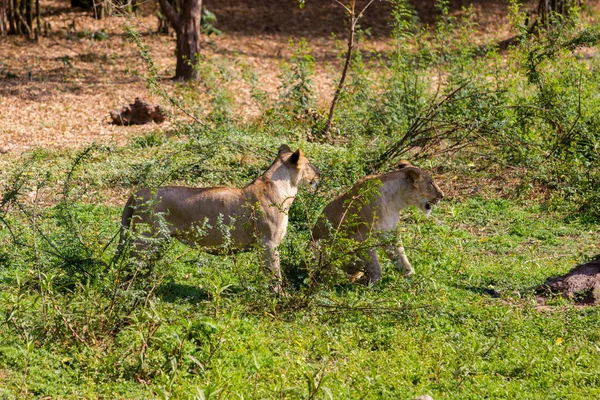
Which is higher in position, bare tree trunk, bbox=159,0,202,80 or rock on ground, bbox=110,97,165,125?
bare tree trunk, bbox=159,0,202,80

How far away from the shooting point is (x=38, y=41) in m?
23.7

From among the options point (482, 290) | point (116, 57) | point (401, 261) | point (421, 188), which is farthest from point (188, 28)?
point (482, 290)

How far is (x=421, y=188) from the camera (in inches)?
402

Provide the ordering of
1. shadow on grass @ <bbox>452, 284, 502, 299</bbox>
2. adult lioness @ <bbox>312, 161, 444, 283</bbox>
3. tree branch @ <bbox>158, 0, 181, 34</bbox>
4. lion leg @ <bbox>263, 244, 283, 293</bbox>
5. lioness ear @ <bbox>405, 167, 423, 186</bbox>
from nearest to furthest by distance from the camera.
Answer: lion leg @ <bbox>263, 244, 283, 293</bbox>
shadow on grass @ <bbox>452, 284, 502, 299</bbox>
adult lioness @ <bbox>312, 161, 444, 283</bbox>
lioness ear @ <bbox>405, 167, 423, 186</bbox>
tree branch @ <bbox>158, 0, 181, 34</bbox>

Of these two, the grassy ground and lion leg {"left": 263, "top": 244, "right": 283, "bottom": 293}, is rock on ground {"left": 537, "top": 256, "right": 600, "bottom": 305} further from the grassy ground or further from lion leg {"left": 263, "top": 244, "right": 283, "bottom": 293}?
lion leg {"left": 263, "top": 244, "right": 283, "bottom": 293}

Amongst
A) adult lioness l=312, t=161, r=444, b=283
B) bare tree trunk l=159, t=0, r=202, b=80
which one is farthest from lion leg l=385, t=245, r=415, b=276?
bare tree trunk l=159, t=0, r=202, b=80

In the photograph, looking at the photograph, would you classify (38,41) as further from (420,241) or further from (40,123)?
(420,241)

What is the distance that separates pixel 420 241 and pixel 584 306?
205cm

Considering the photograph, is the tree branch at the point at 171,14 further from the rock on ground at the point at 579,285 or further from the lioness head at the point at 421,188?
the rock on ground at the point at 579,285

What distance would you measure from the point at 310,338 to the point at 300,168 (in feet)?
8.06

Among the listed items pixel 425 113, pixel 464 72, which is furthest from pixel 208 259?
pixel 464 72

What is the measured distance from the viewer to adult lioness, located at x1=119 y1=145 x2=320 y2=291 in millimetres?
8922

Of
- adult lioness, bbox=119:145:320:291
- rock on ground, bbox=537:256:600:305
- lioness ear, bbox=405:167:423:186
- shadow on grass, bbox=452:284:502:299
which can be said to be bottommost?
shadow on grass, bbox=452:284:502:299

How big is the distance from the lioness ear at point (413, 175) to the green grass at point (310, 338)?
0.55m
